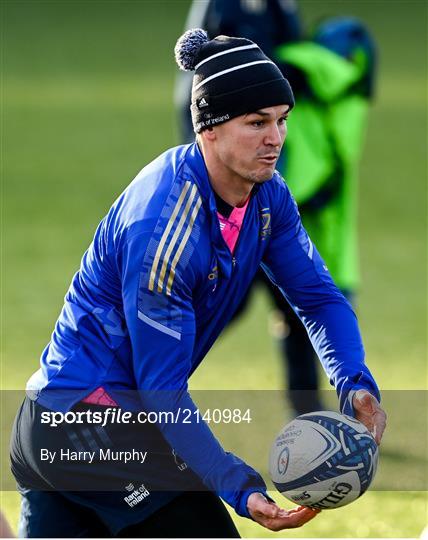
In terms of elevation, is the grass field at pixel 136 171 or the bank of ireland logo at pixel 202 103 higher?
the bank of ireland logo at pixel 202 103

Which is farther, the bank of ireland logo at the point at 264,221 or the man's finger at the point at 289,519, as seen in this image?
the bank of ireland logo at the point at 264,221

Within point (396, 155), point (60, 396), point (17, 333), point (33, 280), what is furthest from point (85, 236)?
point (60, 396)

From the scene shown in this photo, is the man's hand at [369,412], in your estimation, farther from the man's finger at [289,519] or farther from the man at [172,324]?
the man's finger at [289,519]

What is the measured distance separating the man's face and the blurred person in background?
11.3ft

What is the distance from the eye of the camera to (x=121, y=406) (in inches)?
161

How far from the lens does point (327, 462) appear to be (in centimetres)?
399

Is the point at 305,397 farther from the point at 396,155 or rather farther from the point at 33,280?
the point at 396,155

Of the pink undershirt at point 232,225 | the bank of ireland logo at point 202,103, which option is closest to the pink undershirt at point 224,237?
the pink undershirt at point 232,225

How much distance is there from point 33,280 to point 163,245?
26.6 ft

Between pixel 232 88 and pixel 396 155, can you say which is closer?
pixel 232 88

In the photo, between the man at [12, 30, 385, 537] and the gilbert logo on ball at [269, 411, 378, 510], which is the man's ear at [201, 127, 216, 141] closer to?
the man at [12, 30, 385, 537]

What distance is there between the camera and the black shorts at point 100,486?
412 centimetres

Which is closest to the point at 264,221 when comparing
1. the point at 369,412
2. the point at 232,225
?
the point at 232,225

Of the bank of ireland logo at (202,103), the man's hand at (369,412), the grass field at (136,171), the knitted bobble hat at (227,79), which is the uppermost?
the knitted bobble hat at (227,79)
